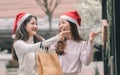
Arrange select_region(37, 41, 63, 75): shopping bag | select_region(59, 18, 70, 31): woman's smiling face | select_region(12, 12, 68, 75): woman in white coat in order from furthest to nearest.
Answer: select_region(59, 18, 70, 31): woman's smiling face
select_region(12, 12, 68, 75): woman in white coat
select_region(37, 41, 63, 75): shopping bag

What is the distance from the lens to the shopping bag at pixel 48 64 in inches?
108

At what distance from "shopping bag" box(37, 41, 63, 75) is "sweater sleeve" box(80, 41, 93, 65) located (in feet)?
0.87

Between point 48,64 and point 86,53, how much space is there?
37 cm

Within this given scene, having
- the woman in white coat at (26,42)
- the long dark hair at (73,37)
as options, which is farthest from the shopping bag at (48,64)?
the long dark hair at (73,37)

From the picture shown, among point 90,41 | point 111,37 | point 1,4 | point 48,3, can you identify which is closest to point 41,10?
point 48,3

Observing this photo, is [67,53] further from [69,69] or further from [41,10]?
[41,10]

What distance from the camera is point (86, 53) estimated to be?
2943mm

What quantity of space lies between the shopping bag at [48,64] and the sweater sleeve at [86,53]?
0.87ft

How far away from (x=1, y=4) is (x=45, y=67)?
3.08 meters

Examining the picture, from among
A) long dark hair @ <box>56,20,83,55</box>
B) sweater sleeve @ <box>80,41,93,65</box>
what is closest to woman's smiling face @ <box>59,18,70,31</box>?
long dark hair @ <box>56,20,83,55</box>

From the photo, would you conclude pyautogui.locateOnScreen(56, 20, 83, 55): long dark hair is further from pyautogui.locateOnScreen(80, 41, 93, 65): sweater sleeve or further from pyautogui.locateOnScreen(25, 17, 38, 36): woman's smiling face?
pyautogui.locateOnScreen(25, 17, 38, 36): woman's smiling face

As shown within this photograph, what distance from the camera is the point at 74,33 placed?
3072 millimetres

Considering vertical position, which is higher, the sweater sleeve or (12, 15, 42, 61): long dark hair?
(12, 15, 42, 61): long dark hair

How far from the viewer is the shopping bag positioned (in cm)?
274
